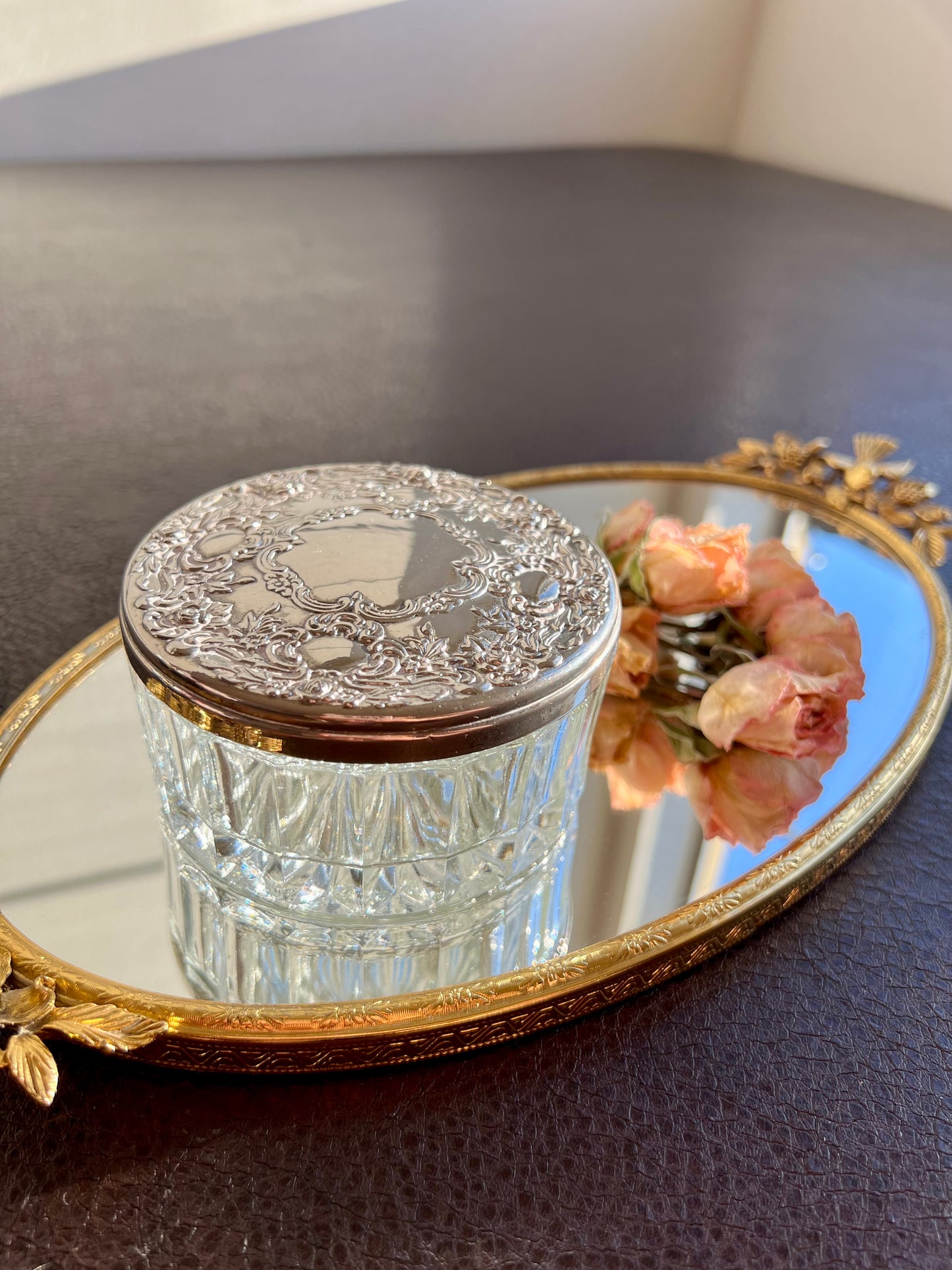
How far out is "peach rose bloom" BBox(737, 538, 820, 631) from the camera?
53cm

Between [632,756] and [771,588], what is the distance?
0.11 m

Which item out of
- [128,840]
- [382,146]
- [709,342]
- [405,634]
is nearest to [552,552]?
[405,634]

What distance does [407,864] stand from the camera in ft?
1.28

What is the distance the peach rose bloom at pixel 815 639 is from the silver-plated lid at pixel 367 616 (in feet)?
0.41

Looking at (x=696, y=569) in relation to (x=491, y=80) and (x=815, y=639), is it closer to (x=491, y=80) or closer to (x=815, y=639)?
(x=815, y=639)

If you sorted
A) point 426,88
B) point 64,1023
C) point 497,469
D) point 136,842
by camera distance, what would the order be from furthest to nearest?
point 426,88
point 497,469
point 136,842
point 64,1023

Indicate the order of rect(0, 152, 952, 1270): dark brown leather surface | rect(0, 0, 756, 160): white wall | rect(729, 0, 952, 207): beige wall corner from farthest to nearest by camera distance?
rect(729, 0, 952, 207): beige wall corner
rect(0, 0, 756, 160): white wall
rect(0, 152, 952, 1270): dark brown leather surface

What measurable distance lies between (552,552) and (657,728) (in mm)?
127

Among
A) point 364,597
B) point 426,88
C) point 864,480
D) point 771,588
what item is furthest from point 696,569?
point 426,88

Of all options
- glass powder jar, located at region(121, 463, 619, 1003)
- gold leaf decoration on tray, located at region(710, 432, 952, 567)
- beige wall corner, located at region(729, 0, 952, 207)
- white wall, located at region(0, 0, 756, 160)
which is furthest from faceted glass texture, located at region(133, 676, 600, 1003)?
beige wall corner, located at region(729, 0, 952, 207)

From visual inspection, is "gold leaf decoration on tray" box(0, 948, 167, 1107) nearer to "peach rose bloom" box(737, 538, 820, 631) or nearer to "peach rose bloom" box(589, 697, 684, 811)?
"peach rose bloom" box(589, 697, 684, 811)

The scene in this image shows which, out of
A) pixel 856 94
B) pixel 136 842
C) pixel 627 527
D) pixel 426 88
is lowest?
pixel 136 842

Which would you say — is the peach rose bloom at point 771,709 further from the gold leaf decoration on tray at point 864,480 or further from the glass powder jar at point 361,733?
the gold leaf decoration on tray at point 864,480

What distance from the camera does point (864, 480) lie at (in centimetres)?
76
